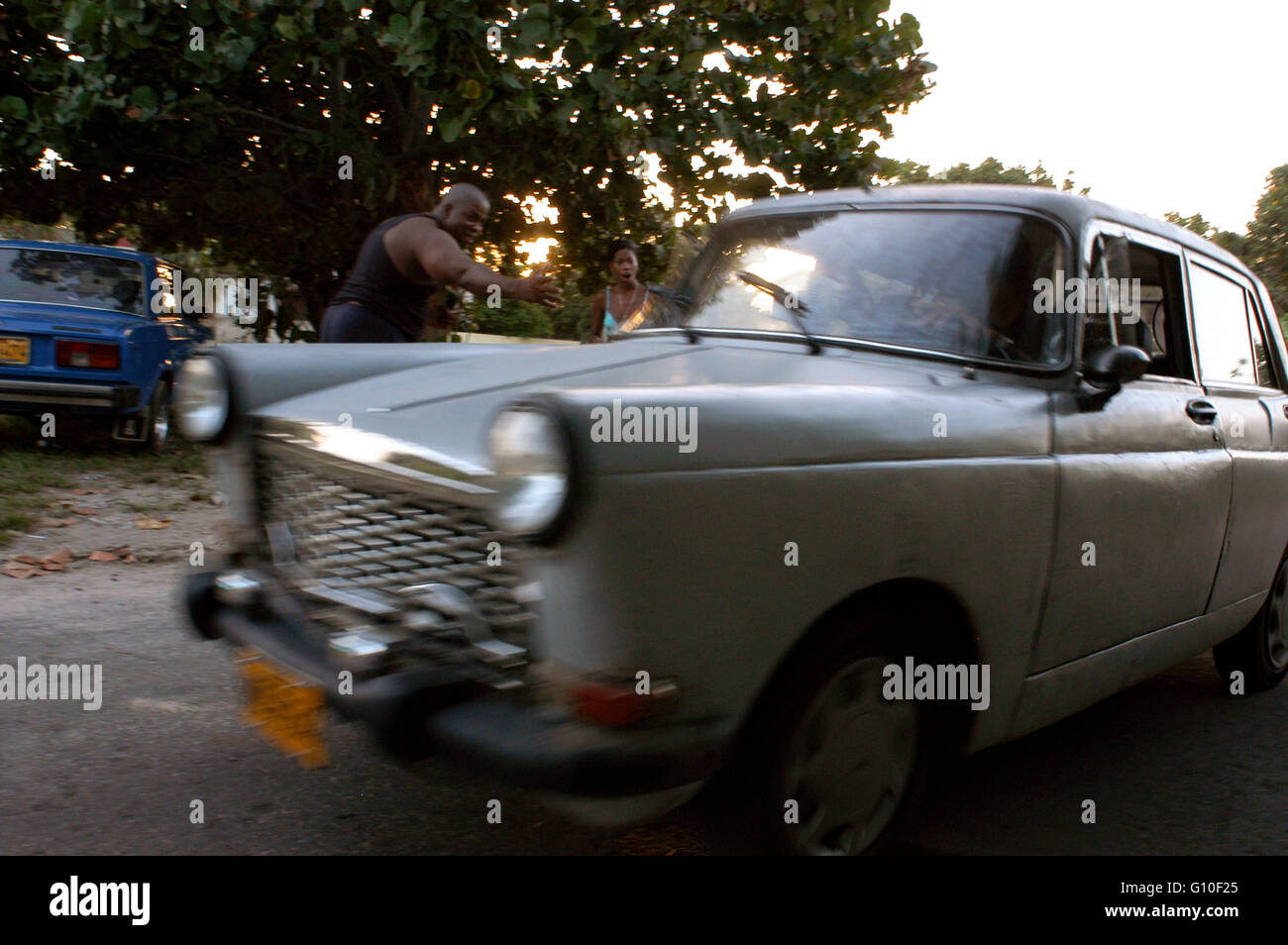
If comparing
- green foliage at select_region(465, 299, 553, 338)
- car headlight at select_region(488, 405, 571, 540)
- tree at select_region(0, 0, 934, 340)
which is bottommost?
car headlight at select_region(488, 405, 571, 540)

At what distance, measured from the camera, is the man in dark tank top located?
15.5 feet

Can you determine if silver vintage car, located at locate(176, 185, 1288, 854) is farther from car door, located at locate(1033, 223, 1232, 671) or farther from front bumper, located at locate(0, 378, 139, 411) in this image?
front bumper, located at locate(0, 378, 139, 411)

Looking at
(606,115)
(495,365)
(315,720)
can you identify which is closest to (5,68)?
(606,115)

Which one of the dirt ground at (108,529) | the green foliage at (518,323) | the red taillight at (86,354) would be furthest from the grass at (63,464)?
the green foliage at (518,323)

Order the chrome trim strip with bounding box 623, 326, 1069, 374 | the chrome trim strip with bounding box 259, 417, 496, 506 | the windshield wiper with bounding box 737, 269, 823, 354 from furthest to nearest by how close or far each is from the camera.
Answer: the windshield wiper with bounding box 737, 269, 823, 354 → the chrome trim strip with bounding box 623, 326, 1069, 374 → the chrome trim strip with bounding box 259, 417, 496, 506

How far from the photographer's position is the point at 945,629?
8.51 feet

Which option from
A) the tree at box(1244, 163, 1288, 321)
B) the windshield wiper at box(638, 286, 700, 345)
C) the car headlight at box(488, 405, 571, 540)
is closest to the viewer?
the car headlight at box(488, 405, 571, 540)

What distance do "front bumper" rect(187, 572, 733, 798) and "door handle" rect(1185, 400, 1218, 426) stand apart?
7.10 feet

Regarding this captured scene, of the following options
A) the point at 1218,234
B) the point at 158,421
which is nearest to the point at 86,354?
the point at 158,421

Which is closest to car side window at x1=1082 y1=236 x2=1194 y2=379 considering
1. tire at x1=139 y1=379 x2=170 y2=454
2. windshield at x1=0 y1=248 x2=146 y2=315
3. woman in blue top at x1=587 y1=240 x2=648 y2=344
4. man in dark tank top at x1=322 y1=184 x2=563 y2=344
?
man in dark tank top at x1=322 y1=184 x2=563 y2=344

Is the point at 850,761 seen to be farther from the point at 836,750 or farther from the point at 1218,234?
the point at 1218,234

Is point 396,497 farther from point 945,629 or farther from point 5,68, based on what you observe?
point 5,68

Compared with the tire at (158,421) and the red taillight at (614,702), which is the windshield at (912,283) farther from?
the tire at (158,421)
